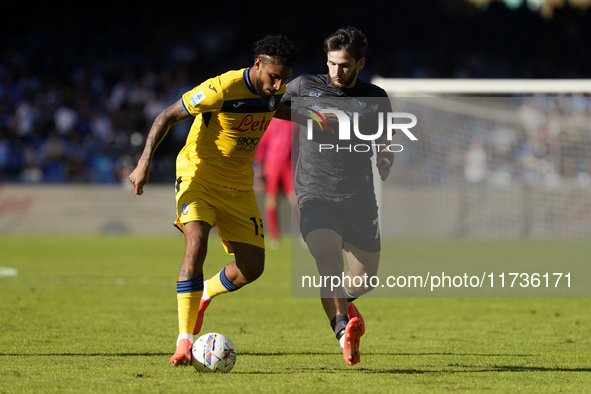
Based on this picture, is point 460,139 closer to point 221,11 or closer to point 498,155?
point 498,155

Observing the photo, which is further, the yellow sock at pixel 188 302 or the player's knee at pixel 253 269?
the player's knee at pixel 253 269

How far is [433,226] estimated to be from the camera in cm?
1822

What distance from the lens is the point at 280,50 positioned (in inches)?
205

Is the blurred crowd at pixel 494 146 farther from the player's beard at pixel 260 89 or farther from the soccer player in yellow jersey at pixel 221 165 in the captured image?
the player's beard at pixel 260 89

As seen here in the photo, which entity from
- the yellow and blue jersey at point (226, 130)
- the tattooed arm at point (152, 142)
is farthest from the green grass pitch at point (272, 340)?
the yellow and blue jersey at point (226, 130)

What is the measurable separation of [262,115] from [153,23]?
71.6 feet

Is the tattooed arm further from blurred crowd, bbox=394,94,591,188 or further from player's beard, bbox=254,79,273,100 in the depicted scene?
blurred crowd, bbox=394,94,591,188

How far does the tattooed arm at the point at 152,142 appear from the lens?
5055mm

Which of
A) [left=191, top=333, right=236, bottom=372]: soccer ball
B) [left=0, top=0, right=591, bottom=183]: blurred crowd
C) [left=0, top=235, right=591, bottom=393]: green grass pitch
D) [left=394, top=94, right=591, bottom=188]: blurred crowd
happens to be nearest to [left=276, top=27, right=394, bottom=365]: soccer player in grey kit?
[left=0, top=235, right=591, bottom=393]: green grass pitch

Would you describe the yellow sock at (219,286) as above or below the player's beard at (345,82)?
below

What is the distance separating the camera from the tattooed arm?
505 centimetres

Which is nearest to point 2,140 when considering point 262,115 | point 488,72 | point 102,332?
point 488,72

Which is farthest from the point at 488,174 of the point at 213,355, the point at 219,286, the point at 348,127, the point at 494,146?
the point at 213,355

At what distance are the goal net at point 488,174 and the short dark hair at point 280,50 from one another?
11.4 meters
